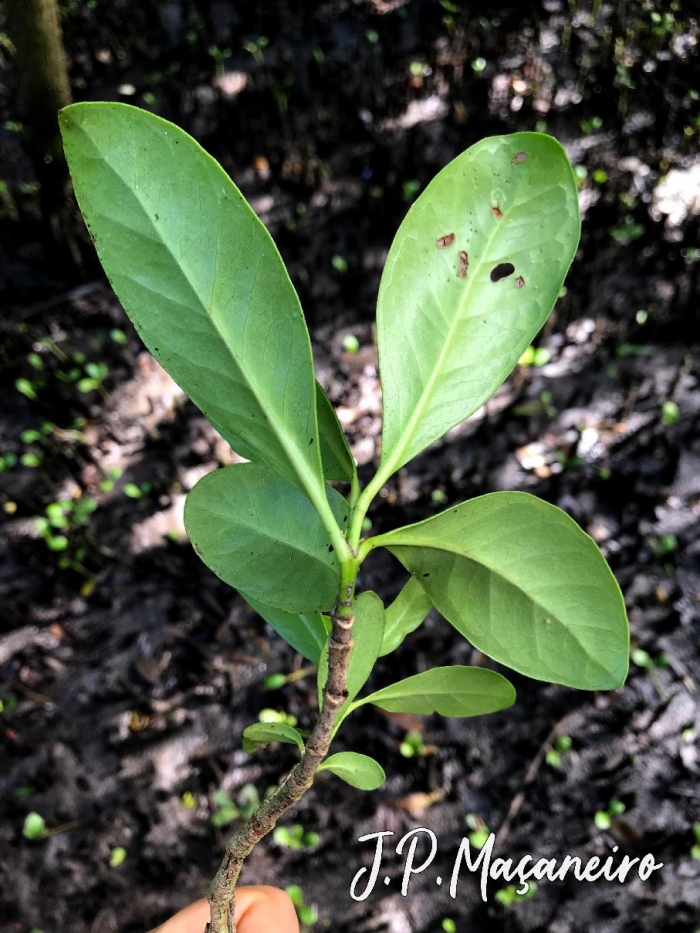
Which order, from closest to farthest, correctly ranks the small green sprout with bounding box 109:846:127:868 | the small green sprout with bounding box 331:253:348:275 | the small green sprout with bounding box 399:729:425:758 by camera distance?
the small green sprout with bounding box 109:846:127:868 → the small green sprout with bounding box 399:729:425:758 → the small green sprout with bounding box 331:253:348:275

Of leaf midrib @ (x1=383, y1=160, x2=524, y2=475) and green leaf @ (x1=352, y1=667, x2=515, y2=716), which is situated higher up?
leaf midrib @ (x1=383, y1=160, x2=524, y2=475)

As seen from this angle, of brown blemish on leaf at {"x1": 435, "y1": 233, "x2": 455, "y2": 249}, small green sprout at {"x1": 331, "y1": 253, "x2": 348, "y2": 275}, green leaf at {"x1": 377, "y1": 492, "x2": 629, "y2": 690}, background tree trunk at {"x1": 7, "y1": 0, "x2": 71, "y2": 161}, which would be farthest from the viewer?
small green sprout at {"x1": 331, "y1": 253, "x2": 348, "y2": 275}

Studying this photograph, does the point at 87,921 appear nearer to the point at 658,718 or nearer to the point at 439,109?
the point at 658,718

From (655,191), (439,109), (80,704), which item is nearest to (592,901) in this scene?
(80,704)

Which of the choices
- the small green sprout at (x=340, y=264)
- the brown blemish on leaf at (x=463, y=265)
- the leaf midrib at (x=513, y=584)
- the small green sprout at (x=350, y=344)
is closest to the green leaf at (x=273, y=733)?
the leaf midrib at (x=513, y=584)

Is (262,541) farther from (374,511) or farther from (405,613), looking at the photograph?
(374,511)

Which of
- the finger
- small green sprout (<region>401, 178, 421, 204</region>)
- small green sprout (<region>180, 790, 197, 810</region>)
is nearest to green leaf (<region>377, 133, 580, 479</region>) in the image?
the finger

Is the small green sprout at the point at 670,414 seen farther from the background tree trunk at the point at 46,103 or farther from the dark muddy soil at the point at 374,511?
the background tree trunk at the point at 46,103

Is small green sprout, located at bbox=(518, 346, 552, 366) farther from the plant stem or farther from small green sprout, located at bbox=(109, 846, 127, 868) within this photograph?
the plant stem
